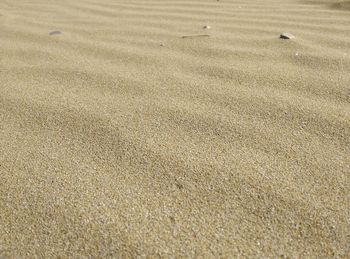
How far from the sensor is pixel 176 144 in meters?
1.07

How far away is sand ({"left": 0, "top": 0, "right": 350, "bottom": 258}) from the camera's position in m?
0.80

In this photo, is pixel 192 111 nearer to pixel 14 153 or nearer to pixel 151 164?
pixel 151 164

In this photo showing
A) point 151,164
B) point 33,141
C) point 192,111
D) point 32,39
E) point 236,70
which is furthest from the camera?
point 32,39

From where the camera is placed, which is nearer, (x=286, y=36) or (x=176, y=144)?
(x=176, y=144)

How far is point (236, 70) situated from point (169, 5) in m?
1.25

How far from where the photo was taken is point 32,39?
76.9 inches

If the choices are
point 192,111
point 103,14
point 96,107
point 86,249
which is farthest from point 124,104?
point 103,14

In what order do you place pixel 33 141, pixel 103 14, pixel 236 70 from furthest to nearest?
pixel 103 14
pixel 236 70
pixel 33 141

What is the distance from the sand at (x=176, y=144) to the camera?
0.80m

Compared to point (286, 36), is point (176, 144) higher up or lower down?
lower down

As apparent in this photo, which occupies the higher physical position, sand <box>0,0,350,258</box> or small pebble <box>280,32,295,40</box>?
small pebble <box>280,32,295,40</box>

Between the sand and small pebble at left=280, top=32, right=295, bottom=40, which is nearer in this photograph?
the sand

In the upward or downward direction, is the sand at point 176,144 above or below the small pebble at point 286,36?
below

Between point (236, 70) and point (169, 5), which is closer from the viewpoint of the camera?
point (236, 70)
